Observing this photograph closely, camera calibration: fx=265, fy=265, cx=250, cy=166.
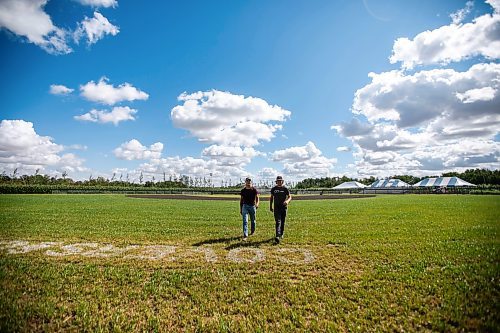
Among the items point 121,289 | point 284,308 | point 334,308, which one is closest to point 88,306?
point 121,289

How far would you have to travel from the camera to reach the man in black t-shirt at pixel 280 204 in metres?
10.3

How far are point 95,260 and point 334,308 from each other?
21.9ft

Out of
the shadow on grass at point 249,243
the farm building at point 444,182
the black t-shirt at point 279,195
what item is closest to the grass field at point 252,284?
the shadow on grass at point 249,243

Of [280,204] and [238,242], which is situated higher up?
[280,204]

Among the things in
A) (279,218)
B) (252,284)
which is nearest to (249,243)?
(279,218)

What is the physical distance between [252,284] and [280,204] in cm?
470

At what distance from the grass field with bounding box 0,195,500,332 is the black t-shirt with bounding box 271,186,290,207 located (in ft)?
4.91

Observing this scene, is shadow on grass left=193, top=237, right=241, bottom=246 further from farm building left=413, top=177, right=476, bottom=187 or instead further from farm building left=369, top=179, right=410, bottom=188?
farm building left=369, top=179, right=410, bottom=188

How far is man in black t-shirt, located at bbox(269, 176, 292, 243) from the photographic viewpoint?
33.8 feet

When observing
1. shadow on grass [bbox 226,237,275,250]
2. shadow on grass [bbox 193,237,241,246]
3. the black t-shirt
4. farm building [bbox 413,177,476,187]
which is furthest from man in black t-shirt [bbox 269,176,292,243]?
farm building [bbox 413,177,476,187]

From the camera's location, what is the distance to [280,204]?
10.4 metres

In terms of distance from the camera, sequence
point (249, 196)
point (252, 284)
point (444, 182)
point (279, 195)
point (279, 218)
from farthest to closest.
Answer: point (444, 182), point (249, 196), point (279, 195), point (279, 218), point (252, 284)

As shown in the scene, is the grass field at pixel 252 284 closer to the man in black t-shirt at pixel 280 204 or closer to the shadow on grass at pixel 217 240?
the shadow on grass at pixel 217 240

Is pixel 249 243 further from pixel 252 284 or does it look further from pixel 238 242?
pixel 252 284
